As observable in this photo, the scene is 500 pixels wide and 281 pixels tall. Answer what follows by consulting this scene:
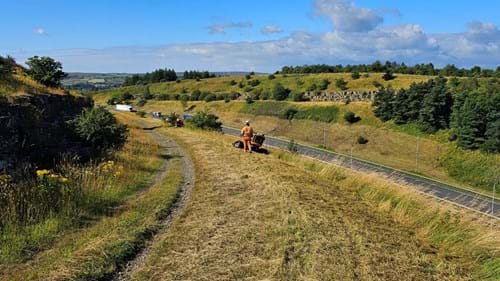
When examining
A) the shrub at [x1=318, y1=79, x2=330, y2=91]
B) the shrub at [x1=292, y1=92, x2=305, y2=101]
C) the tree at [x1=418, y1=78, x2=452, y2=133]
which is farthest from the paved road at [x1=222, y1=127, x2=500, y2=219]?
the shrub at [x1=318, y1=79, x2=330, y2=91]

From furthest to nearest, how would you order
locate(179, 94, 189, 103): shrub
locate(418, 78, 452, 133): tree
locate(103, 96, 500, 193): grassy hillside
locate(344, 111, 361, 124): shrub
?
1. locate(179, 94, 189, 103): shrub
2. locate(344, 111, 361, 124): shrub
3. locate(418, 78, 452, 133): tree
4. locate(103, 96, 500, 193): grassy hillside

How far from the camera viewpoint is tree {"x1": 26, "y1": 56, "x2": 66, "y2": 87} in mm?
21547

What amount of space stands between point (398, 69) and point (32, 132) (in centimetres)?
10440

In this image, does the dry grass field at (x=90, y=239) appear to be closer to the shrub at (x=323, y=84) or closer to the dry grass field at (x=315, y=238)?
the dry grass field at (x=315, y=238)

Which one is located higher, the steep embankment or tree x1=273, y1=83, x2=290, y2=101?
the steep embankment

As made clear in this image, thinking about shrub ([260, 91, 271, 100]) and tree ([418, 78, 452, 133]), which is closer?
tree ([418, 78, 452, 133])

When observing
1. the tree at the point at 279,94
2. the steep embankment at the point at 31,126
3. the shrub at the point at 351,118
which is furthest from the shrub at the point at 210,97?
the steep embankment at the point at 31,126

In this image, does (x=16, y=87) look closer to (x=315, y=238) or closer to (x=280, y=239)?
(x=280, y=239)

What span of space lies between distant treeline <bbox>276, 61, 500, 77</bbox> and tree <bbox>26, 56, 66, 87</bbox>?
7716 cm

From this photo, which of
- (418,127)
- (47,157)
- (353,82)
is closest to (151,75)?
(353,82)

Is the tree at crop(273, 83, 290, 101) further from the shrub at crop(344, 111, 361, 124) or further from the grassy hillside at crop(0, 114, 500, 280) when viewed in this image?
the grassy hillside at crop(0, 114, 500, 280)

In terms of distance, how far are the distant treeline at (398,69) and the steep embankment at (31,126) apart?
79.4 metres

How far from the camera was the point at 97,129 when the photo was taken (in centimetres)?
1906

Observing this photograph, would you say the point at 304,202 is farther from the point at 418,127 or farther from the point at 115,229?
the point at 418,127
